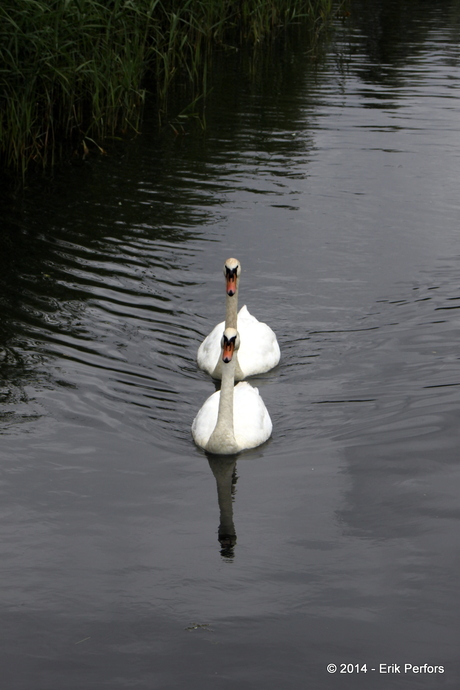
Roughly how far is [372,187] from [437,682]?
973cm

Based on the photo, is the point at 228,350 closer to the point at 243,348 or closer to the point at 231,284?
the point at 231,284

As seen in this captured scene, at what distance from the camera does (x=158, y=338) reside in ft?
30.2

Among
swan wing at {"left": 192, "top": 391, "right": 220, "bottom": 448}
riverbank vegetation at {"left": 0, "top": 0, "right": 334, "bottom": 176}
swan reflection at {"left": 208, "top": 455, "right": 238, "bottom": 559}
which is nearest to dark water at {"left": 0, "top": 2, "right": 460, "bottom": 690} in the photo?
swan reflection at {"left": 208, "top": 455, "right": 238, "bottom": 559}

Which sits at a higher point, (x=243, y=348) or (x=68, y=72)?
(x=68, y=72)

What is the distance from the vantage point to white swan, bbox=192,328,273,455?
7336mm

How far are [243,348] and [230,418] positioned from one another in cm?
151

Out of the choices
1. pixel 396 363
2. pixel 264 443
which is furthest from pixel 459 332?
pixel 264 443

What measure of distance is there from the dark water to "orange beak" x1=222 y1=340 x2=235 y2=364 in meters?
0.79

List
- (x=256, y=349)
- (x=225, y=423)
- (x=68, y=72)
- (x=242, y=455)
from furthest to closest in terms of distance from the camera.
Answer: (x=68, y=72)
(x=256, y=349)
(x=242, y=455)
(x=225, y=423)

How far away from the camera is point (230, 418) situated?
7.34 m

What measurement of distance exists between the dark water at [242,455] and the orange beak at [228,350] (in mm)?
787

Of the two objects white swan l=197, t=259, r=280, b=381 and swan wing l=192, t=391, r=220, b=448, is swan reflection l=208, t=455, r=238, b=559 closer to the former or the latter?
swan wing l=192, t=391, r=220, b=448

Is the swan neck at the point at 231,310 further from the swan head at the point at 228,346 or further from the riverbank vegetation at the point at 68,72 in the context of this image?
the riverbank vegetation at the point at 68,72

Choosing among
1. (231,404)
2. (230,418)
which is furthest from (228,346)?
(230,418)
